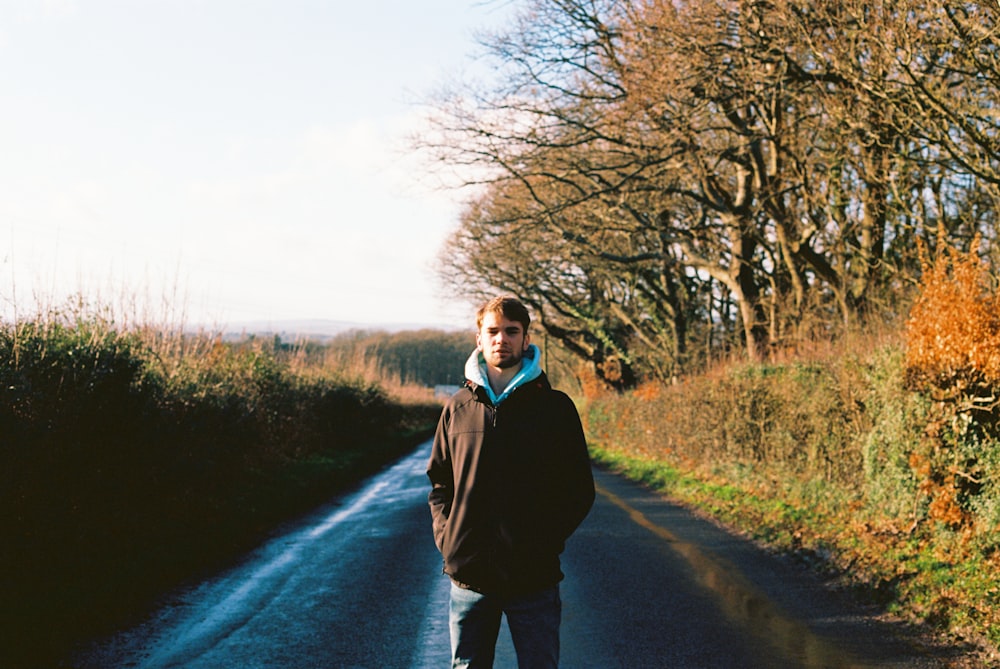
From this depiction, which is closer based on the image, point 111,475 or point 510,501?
point 510,501

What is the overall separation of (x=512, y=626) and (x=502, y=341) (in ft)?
4.03

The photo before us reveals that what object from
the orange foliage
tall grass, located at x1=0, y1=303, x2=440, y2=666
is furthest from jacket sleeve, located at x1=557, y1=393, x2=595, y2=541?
the orange foliage

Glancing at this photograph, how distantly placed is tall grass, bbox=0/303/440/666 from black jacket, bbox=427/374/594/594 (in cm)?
378

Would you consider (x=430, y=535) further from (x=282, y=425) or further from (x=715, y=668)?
(x=282, y=425)

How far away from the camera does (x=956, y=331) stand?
361 inches

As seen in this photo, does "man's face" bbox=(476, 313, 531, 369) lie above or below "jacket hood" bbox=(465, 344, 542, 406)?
above

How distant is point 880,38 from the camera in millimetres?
12633

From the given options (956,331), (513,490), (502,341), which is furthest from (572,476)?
(956,331)

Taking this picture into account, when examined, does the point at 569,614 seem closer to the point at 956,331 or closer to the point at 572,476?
the point at 572,476

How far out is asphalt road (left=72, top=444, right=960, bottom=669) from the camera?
6395 mm

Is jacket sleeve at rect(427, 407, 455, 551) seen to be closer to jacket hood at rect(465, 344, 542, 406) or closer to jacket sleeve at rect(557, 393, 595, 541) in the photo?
jacket hood at rect(465, 344, 542, 406)

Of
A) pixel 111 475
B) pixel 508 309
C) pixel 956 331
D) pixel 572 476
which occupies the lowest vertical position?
pixel 111 475

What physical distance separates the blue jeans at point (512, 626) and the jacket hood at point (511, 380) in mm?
839

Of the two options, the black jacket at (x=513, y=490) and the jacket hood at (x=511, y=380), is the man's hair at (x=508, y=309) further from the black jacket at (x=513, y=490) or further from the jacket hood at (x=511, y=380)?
the black jacket at (x=513, y=490)
